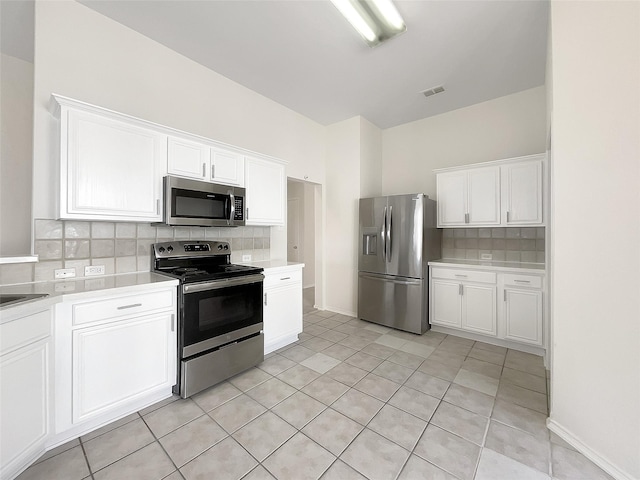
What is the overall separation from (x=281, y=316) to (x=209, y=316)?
35.2 inches

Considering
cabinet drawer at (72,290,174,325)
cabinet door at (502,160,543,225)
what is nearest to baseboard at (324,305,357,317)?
cabinet door at (502,160,543,225)

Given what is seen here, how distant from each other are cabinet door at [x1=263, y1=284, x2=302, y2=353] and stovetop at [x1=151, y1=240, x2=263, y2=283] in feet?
1.39

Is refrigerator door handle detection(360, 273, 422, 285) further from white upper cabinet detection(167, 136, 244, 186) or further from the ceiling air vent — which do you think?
the ceiling air vent

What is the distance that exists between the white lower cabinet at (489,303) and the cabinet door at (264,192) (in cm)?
221

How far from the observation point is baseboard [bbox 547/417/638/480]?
139cm

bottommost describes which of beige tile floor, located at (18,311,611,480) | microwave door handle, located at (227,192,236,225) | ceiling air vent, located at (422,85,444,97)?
beige tile floor, located at (18,311,611,480)

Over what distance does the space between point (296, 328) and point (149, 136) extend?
95.0 inches

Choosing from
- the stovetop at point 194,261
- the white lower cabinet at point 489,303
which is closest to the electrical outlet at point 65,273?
the stovetop at point 194,261

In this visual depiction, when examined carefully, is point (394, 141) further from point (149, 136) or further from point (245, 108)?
point (149, 136)

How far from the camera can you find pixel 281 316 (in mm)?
2912

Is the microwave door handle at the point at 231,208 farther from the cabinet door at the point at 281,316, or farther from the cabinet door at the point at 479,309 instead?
the cabinet door at the point at 479,309

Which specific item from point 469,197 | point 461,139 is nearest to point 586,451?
point 469,197

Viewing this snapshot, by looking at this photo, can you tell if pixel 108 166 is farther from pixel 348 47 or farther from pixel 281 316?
pixel 348 47

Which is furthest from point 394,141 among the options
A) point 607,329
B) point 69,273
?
point 69,273
